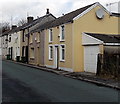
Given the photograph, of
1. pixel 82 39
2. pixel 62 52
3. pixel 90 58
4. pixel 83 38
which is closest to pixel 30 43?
pixel 62 52

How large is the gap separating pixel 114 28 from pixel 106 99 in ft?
56.0

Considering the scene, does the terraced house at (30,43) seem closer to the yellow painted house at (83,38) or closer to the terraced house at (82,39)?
the terraced house at (82,39)

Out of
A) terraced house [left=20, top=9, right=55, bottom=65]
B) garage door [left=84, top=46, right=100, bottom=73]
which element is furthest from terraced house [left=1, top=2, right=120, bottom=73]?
terraced house [left=20, top=9, right=55, bottom=65]

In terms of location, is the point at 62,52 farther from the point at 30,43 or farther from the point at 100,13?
the point at 30,43

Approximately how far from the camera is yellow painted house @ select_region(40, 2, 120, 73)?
21.8 meters

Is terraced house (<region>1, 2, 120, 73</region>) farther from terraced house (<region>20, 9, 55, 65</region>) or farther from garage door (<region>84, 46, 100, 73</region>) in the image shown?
terraced house (<region>20, 9, 55, 65</region>)

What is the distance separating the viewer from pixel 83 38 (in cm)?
2320

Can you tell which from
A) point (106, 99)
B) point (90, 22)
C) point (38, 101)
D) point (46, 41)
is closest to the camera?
point (38, 101)

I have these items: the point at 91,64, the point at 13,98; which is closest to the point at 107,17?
the point at 91,64

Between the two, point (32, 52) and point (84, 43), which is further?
point (32, 52)

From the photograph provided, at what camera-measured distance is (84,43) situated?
22.9 m

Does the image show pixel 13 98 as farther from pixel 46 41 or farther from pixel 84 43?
pixel 46 41

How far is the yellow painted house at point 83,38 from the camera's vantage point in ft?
71.4

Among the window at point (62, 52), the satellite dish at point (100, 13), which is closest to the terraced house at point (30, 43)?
the window at point (62, 52)
